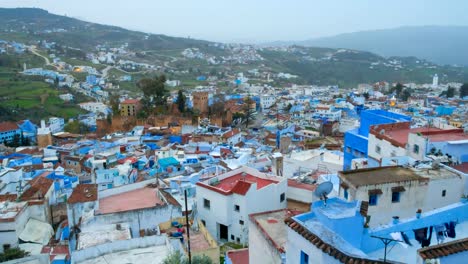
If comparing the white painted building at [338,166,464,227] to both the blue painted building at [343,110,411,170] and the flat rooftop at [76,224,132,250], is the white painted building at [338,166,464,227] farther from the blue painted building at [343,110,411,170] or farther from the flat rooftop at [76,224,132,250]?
the blue painted building at [343,110,411,170]

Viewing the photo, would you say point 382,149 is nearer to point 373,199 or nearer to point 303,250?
point 373,199

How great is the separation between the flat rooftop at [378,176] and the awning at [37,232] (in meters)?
9.67

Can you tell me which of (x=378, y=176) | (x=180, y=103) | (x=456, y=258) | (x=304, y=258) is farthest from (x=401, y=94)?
(x=456, y=258)

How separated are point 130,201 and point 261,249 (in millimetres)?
7183

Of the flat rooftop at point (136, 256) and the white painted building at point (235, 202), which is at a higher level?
the flat rooftop at point (136, 256)

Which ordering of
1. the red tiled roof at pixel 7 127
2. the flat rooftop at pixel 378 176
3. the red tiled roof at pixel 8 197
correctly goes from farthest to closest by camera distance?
the red tiled roof at pixel 7 127 → the red tiled roof at pixel 8 197 → the flat rooftop at pixel 378 176

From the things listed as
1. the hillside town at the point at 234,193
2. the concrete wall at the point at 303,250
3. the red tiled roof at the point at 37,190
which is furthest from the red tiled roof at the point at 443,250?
the red tiled roof at the point at 37,190

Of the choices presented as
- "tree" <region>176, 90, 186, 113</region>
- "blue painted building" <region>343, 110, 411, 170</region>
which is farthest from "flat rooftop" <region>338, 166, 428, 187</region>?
"tree" <region>176, 90, 186, 113</region>

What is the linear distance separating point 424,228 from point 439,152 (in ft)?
20.6

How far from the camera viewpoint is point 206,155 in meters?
22.8

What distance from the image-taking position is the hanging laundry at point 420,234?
5.24 m

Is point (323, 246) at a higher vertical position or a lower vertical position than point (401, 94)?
higher

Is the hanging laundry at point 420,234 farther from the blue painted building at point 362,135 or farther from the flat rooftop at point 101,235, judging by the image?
the blue painted building at point 362,135

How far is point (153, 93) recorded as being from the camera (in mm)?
36594
